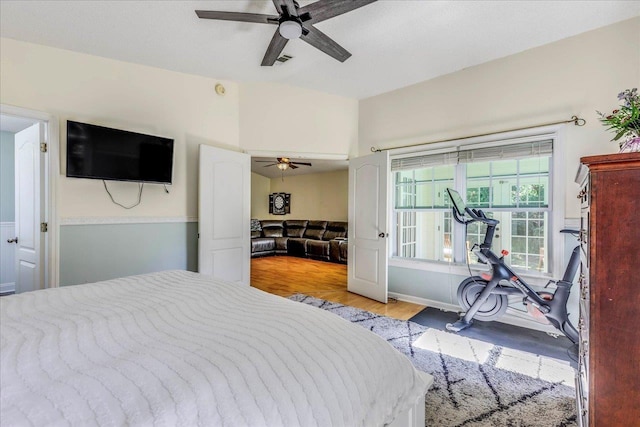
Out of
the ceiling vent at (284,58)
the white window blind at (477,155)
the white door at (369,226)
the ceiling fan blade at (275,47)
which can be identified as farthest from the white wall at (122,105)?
the white window blind at (477,155)

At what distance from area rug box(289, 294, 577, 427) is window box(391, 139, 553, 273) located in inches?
44.9

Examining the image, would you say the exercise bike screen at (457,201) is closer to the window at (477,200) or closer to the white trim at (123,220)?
the window at (477,200)

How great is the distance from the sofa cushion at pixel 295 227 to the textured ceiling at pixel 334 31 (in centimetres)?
516

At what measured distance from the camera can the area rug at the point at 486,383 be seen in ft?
5.40

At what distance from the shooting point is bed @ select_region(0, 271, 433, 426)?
657mm

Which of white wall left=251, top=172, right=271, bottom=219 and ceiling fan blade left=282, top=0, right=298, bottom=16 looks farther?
white wall left=251, top=172, right=271, bottom=219

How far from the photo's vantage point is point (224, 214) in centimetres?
376

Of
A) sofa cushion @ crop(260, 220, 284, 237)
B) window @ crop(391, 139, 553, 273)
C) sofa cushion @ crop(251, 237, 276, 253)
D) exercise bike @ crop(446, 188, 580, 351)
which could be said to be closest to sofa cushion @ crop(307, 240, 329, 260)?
sofa cushion @ crop(251, 237, 276, 253)

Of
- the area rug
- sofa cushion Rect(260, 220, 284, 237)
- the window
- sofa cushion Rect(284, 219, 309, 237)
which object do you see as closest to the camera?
the area rug

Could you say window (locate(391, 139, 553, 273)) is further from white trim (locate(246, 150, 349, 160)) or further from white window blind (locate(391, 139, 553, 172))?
white trim (locate(246, 150, 349, 160))

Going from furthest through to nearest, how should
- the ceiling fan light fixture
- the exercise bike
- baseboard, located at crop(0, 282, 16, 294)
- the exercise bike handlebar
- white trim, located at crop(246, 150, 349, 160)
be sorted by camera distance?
white trim, located at crop(246, 150, 349, 160) → baseboard, located at crop(0, 282, 16, 294) → the exercise bike handlebar → the exercise bike → the ceiling fan light fixture

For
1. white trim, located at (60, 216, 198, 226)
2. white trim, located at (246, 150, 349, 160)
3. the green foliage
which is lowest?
white trim, located at (60, 216, 198, 226)

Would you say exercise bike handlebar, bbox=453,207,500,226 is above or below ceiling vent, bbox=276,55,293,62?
below

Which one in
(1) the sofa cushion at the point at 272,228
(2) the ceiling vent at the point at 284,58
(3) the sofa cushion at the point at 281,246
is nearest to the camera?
(2) the ceiling vent at the point at 284,58
